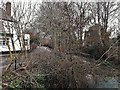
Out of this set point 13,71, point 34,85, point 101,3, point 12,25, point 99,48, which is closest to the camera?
point 34,85

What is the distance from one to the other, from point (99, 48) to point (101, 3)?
17.8 feet

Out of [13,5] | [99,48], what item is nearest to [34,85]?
[13,5]

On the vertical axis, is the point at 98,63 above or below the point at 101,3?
below

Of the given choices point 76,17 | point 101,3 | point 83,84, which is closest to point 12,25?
point 76,17

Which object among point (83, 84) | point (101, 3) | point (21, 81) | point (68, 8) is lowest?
point (83, 84)

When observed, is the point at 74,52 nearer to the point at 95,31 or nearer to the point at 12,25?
the point at 12,25

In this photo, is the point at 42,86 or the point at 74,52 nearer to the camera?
the point at 42,86

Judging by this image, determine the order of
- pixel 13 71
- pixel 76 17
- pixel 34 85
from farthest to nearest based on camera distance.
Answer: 1. pixel 76 17
2. pixel 13 71
3. pixel 34 85

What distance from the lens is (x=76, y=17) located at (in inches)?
396

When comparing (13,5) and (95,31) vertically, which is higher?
(13,5)

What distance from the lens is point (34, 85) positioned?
6.98 m

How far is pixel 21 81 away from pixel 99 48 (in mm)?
8821

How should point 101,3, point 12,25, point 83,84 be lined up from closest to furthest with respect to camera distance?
point 83,84, point 12,25, point 101,3

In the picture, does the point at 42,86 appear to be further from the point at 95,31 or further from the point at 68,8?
the point at 95,31
